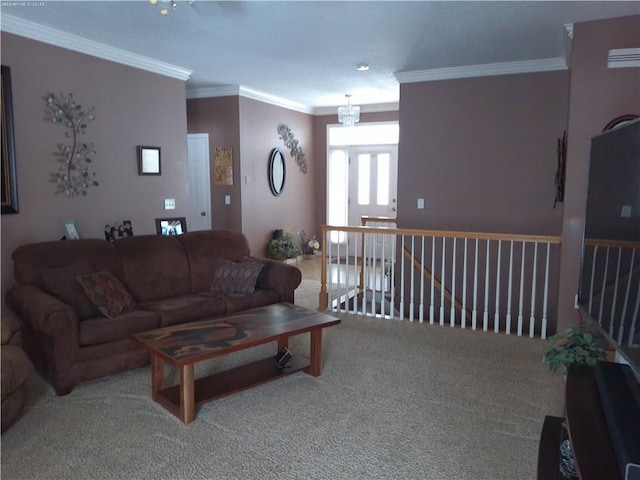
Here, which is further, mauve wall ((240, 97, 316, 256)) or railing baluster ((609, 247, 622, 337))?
mauve wall ((240, 97, 316, 256))

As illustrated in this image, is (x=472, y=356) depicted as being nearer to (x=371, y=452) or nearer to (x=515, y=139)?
(x=371, y=452)

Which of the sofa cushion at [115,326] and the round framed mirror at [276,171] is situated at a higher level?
the round framed mirror at [276,171]

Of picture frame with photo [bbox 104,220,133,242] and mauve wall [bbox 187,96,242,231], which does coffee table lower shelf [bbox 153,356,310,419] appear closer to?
picture frame with photo [bbox 104,220,133,242]

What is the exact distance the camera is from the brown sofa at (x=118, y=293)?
Result: 295cm

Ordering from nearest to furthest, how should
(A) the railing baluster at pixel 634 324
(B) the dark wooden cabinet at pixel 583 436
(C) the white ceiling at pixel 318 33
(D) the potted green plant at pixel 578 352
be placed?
(B) the dark wooden cabinet at pixel 583 436, (A) the railing baluster at pixel 634 324, (D) the potted green plant at pixel 578 352, (C) the white ceiling at pixel 318 33

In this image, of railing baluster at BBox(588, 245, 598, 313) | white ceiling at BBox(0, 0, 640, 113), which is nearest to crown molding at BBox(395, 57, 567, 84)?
white ceiling at BBox(0, 0, 640, 113)

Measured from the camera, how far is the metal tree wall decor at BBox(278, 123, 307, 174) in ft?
24.6

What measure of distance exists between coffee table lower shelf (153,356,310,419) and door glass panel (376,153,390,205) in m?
5.25

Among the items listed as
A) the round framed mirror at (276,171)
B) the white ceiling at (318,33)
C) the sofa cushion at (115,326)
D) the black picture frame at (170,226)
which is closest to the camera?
the sofa cushion at (115,326)

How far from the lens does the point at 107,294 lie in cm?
337

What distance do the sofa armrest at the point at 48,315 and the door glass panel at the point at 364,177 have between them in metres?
5.92

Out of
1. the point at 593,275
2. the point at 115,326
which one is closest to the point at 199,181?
the point at 115,326

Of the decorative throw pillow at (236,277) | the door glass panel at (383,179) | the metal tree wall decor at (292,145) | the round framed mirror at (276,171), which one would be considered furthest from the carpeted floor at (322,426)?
the door glass panel at (383,179)

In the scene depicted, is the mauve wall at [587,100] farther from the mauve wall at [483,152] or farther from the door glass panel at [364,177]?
the door glass panel at [364,177]
